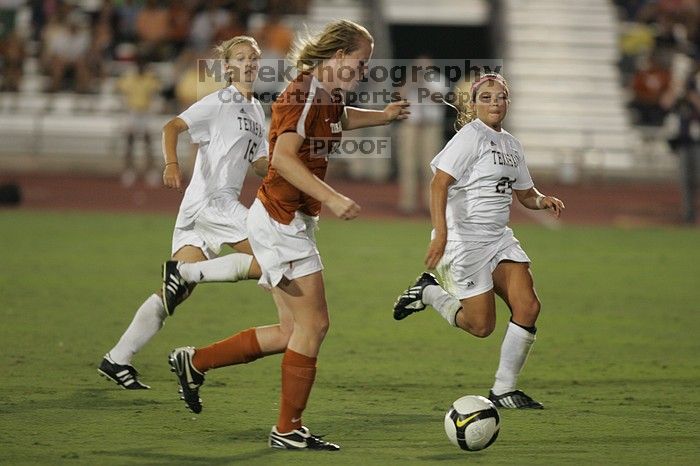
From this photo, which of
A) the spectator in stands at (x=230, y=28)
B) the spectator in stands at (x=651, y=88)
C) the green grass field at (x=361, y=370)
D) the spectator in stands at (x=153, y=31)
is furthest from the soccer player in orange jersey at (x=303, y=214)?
the spectator in stands at (x=651, y=88)

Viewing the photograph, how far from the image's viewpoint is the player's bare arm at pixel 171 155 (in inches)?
292

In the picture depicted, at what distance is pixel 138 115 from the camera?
2348 cm

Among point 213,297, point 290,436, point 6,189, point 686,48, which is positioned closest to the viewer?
point 290,436

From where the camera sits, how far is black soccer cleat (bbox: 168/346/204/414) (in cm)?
659

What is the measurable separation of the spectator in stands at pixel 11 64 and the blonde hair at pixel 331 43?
21.3 m

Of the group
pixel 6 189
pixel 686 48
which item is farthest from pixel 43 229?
pixel 686 48

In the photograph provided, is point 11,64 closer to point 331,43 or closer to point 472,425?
point 331,43

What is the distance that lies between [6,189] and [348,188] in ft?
20.9

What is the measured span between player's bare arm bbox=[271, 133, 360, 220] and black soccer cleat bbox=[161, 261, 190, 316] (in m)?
1.87

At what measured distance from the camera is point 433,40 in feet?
95.1

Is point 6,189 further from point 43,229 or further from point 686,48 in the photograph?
point 686,48

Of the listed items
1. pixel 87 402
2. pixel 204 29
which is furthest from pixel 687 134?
pixel 87 402

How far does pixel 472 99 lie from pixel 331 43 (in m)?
1.67

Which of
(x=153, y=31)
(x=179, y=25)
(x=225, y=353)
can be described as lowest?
(x=225, y=353)
